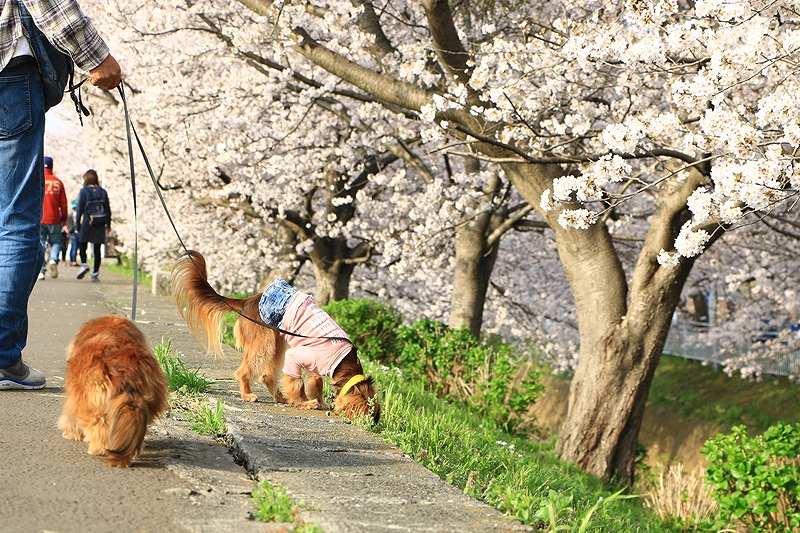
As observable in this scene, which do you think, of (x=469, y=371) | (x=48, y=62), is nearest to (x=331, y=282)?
(x=469, y=371)

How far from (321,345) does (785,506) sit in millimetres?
2910

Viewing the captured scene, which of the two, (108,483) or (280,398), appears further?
(280,398)

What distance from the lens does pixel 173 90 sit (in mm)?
14625

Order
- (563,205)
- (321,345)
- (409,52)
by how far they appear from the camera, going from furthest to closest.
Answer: (409,52), (563,205), (321,345)

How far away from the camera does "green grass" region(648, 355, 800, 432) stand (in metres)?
20.2

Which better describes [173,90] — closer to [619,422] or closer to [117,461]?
[619,422]

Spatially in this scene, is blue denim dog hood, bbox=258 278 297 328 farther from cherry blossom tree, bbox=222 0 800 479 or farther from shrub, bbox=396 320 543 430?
shrub, bbox=396 320 543 430

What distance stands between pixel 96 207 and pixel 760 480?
13.6 m

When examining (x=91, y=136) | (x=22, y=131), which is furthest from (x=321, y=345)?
(x=91, y=136)

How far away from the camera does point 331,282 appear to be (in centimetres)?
1686

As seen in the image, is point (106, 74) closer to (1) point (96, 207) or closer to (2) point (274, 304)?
(2) point (274, 304)

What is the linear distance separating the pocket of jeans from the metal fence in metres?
18.9

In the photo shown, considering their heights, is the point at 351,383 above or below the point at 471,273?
below

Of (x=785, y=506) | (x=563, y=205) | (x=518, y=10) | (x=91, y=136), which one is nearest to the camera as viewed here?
(x=785, y=506)
